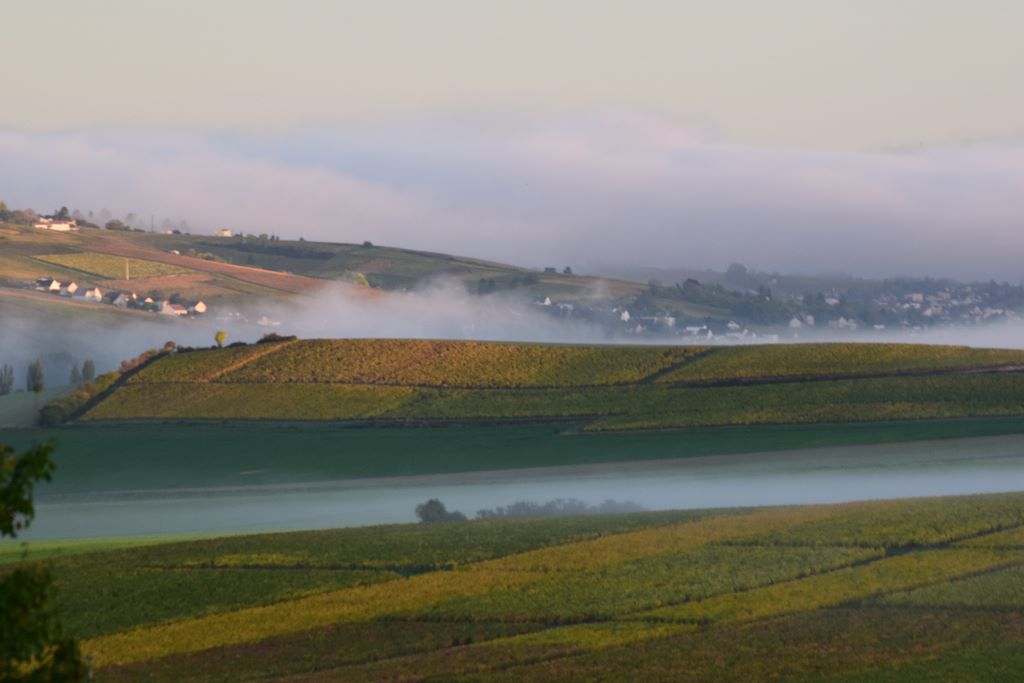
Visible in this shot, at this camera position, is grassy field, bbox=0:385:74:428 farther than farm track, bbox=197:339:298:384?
No

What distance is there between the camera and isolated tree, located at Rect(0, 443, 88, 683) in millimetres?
16562

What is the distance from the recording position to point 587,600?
42.3 metres

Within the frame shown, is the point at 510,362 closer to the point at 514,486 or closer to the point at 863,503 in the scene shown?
the point at 514,486

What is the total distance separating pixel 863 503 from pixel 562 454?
94.4 ft

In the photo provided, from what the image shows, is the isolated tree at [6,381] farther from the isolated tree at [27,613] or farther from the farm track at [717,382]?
the isolated tree at [27,613]

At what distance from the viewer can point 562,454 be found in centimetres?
8506

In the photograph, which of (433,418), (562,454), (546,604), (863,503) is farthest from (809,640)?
(433,418)

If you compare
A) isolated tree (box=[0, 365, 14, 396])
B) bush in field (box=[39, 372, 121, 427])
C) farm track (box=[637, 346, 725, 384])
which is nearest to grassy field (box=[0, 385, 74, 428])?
bush in field (box=[39, 372, 121, 427])

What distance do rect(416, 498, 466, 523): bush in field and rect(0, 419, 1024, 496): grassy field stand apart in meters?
15.2

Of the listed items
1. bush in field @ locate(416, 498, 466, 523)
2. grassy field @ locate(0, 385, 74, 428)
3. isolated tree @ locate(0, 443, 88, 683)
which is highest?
A: isolated tree @ locate(0, 443, 88, 683)

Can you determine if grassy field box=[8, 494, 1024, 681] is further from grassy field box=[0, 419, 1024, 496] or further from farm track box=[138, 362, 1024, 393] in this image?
farm track box=[138, 362, 1024, 393]

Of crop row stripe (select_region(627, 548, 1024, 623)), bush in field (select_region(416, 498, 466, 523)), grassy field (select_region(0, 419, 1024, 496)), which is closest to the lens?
crop row stripe (select_region(627, 548, 1024, 623))

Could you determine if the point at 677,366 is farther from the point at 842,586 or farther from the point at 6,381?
the point at 6,381

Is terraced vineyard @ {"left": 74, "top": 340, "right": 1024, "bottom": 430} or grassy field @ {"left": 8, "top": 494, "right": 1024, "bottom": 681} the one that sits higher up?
terraced vineyard @ {"left": 74, "top": 340, "right": 1024, "bottom": 430}
